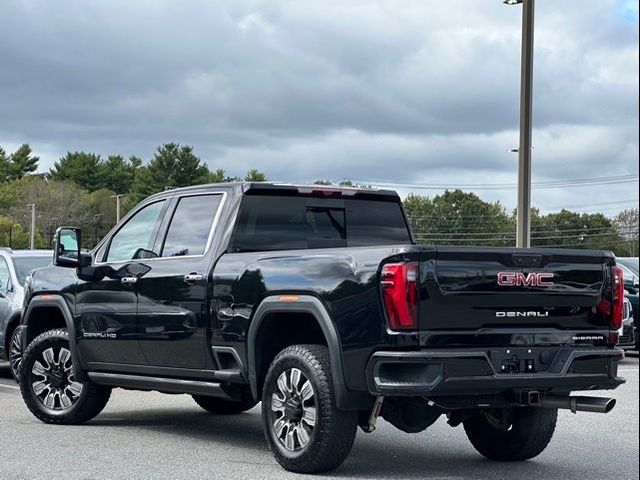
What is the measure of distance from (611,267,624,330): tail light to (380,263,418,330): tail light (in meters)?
1.64

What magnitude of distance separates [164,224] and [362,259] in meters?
2.78

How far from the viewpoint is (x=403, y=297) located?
6.99 m

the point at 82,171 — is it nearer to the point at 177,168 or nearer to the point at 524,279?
the point at 177,168

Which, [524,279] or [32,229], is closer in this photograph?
[524,279]

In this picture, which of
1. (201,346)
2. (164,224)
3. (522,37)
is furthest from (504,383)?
(522,37)

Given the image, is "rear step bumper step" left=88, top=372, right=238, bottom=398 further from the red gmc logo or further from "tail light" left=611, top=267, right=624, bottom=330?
"tail light" left=611, top=267, right=624, bottom=330

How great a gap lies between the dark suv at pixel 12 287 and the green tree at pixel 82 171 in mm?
54771

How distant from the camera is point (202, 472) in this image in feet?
25.3

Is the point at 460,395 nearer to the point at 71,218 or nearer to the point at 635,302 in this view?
the point at 635,302

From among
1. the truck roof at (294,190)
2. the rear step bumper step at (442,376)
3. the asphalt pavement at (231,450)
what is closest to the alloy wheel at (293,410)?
the asphalt pavement at (231,450)

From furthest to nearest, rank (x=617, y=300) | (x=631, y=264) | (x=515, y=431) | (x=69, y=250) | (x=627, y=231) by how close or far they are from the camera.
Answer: (x=627, y=231), (x=631, y=264), (x=69, y=250), (x=515, y=431), (x=617, y=300)

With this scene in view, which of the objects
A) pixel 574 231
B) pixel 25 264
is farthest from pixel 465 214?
pixel 25 264

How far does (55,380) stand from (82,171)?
6792cm

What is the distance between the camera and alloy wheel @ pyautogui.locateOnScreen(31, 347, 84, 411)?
10133mm
